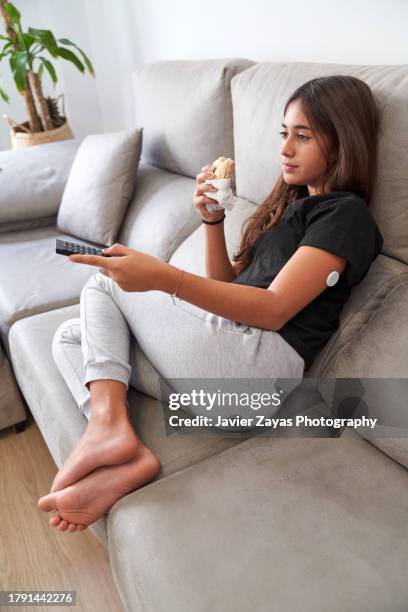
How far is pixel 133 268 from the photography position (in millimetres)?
887

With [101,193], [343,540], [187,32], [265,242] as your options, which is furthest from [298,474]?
[187,32]

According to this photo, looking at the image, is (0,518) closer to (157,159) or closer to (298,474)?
(298,474)

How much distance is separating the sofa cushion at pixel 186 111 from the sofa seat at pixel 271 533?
1.00 meters

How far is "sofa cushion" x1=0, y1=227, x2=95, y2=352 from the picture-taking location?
4.97 feet

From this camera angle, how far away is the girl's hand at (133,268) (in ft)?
2.91

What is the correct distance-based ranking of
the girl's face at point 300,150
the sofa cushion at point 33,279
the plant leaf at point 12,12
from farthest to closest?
1. the plant leaf at point 12,12
2. the sofa cushion at point 33,279
3. the girl's face at point 300,150

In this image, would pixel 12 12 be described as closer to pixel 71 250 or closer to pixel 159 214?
pixel 159 214

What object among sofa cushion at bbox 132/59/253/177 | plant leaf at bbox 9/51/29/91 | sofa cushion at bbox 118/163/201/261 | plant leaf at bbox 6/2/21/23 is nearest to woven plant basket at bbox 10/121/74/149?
plant leaf at bbox 9/51/29/91

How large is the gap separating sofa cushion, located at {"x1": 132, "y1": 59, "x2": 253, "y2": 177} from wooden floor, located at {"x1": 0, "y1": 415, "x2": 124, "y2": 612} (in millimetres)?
1037

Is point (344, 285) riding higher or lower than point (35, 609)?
higher

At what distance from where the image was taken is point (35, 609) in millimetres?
1095

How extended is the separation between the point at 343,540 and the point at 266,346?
342mm

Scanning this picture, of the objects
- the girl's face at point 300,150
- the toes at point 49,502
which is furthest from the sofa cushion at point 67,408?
the girl's face at point 300,150

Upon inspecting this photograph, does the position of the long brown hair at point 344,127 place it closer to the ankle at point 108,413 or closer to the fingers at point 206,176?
the fingers at point 206,176
